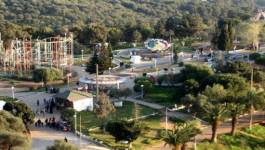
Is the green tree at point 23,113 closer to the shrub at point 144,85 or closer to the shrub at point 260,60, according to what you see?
the shrub at point 144,85

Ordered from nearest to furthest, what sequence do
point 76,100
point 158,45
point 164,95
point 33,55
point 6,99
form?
point 76,100, point 6,99, point 164,95, point 33,55, point 158,45

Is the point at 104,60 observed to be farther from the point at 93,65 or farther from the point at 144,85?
the point at 144,85

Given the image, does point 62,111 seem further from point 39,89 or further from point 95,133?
point 39,89

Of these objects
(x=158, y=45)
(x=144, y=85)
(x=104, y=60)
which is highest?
(x=158, y=45)

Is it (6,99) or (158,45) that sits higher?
(158,45)

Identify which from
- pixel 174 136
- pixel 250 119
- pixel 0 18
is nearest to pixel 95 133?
pixel 174 136

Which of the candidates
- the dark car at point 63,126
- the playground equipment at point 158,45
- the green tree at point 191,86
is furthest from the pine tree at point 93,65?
the playground equipment at point 158,45

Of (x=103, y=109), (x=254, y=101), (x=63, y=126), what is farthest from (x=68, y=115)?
(x=254, y=101)

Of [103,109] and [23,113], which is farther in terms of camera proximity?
[103,109]
